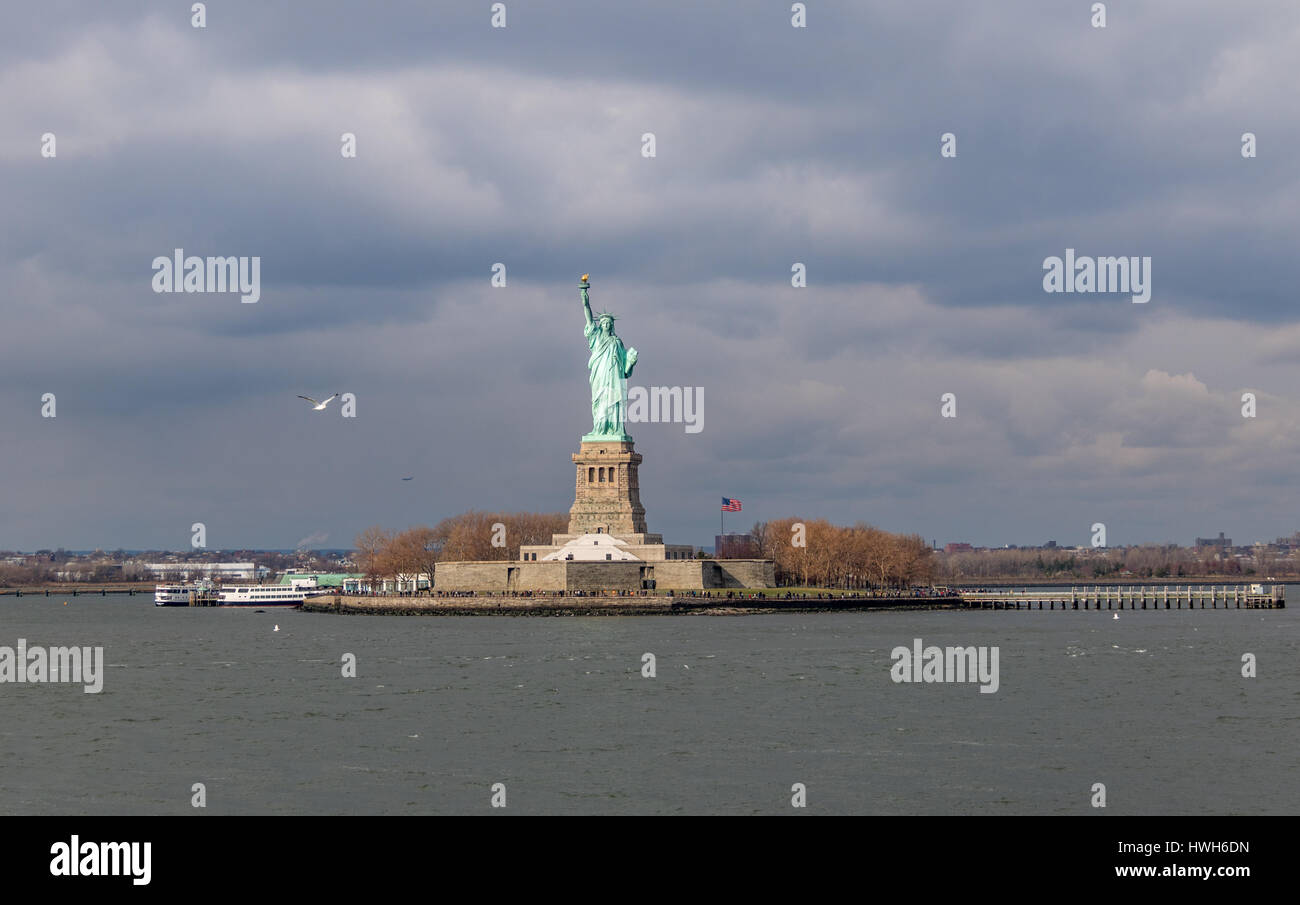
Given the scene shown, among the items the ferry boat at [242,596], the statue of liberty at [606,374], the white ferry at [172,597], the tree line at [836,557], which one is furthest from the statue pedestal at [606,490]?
the white ferry at [172,597]

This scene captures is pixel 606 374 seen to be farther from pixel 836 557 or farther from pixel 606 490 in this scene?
pixel 836 557

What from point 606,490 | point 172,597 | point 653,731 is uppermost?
point 606,490

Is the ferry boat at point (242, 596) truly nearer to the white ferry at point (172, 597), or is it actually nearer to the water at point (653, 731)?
the white ferry at point (172, 597)

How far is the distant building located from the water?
6924cm

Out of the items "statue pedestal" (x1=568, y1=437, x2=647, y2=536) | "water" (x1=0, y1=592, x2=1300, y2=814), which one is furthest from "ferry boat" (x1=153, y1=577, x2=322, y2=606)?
"water" (x1=0, y1=592, x2=1300, y2=814)

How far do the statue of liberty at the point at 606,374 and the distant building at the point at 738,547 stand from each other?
105ft

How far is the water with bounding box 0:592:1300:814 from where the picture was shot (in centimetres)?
2997

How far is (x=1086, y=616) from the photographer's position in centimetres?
10656

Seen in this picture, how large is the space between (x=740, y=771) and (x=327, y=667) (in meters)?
29.9

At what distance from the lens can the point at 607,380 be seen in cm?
10556

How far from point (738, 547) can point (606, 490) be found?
164ft

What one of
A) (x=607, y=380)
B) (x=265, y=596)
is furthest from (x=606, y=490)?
(x=265, y=596)
